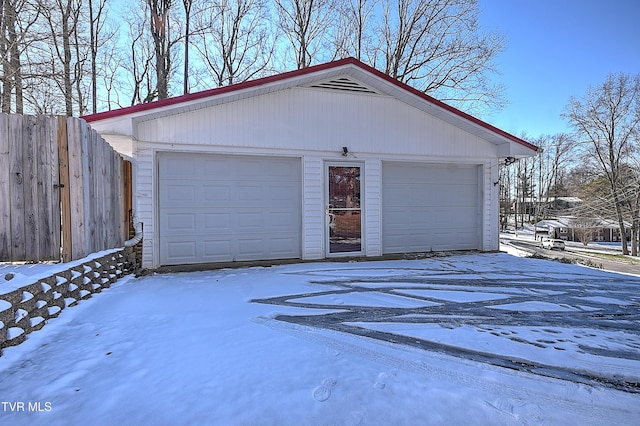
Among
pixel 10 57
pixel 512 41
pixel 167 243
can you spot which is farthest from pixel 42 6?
pixel 512 41

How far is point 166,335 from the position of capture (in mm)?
2930

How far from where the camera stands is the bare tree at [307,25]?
16594 millimetres

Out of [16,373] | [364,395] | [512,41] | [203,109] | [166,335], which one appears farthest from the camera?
[512,41]

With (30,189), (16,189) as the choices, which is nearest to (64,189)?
(30,189)

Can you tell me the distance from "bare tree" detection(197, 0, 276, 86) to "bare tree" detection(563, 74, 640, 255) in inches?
888

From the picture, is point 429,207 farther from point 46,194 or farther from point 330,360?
point 46,194

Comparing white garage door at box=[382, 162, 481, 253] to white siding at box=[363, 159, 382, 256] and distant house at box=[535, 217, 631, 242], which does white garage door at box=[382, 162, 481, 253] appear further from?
distant house at box=[535, 217, 631, 242]

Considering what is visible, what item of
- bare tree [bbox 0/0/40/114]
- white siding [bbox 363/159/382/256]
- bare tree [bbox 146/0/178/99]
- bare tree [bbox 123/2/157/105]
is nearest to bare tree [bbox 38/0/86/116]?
bare tree [bbox 0/0/40/114]

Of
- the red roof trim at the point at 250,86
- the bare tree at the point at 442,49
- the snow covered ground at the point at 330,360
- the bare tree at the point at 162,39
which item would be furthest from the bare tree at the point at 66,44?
the bare tree at the point at 442,49

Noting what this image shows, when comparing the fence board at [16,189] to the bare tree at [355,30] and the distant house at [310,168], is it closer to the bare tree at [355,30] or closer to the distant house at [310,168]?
the distant house at [310,168]

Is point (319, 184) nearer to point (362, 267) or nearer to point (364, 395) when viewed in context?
point (362, 267)

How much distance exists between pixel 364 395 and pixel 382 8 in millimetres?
18308

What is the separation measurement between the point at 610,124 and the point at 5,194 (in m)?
33.2

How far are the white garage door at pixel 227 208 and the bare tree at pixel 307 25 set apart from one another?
1153 cm
